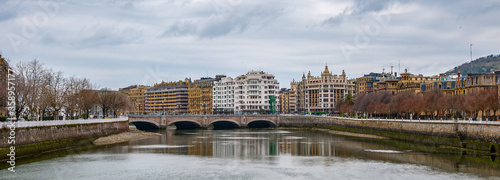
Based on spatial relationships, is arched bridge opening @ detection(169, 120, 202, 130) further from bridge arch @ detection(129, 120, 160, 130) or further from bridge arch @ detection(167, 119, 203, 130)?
bridge arch @ detection(129, 120, 160, 130)

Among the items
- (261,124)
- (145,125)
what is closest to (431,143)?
(145,125)

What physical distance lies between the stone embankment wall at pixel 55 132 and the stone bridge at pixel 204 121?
3907cm

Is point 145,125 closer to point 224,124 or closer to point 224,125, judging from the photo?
point 224,124

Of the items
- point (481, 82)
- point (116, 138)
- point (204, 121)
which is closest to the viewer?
point (116, 138)

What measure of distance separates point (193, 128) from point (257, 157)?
3599 inches

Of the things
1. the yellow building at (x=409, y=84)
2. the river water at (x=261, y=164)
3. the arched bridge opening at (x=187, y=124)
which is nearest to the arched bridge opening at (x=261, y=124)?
the arched bridge opening at (x=187, y=124)

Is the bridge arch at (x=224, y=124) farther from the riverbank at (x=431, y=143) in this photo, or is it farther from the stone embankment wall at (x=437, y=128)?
the riverbank at (x=431, y=143)

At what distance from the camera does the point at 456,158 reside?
5691 centimetres

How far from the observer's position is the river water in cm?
4672

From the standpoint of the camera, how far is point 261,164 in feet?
183

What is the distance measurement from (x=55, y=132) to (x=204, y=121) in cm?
8250

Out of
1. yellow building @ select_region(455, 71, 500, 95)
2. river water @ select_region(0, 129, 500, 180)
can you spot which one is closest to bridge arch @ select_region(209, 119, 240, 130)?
yellow building @ select_region(455, 71, 500, 95)

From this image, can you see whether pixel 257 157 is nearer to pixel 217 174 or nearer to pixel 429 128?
pixel 217 174

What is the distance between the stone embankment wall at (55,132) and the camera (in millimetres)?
52812
